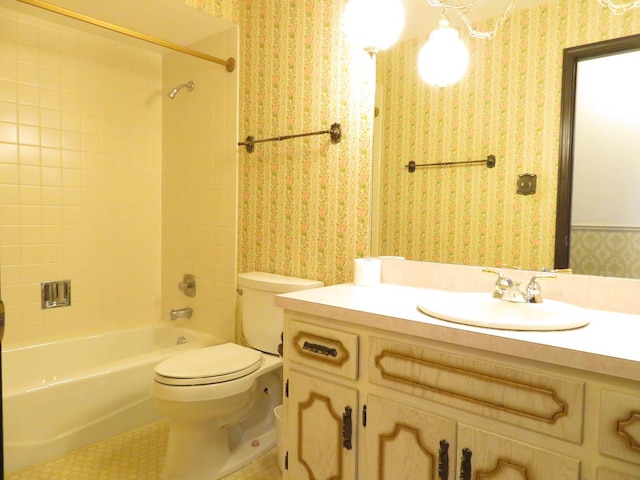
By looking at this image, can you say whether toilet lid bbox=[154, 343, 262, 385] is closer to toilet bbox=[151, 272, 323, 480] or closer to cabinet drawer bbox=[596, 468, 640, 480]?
toilet bbox=[151, 272, 323, 480]

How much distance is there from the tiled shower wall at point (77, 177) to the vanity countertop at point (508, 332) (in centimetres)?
172

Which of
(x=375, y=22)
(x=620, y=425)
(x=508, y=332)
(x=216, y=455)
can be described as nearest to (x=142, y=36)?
(x=375, y=22)

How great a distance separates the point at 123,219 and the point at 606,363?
2.64m

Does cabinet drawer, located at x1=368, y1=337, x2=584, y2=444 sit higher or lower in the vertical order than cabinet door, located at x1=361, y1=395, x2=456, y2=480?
higher

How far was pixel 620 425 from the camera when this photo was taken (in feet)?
2.79

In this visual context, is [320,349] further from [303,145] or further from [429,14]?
Answer: [429,14]

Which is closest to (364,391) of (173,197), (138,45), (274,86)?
(274,86)

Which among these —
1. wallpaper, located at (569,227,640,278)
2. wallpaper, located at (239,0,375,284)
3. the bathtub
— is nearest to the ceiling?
wallpaper, located at (239,0,375,284)

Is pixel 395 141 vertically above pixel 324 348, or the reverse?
pixel 395 141

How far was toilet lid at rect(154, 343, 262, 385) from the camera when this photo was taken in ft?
5.50

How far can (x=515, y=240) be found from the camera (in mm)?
1477

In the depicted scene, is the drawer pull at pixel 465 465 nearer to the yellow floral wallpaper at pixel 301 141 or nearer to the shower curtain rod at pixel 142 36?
the yellow floral wallpaper at pixel 301 141

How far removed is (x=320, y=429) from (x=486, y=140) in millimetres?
1126

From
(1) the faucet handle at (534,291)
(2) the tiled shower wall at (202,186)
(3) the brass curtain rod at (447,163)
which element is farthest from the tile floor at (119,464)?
(3) the brass curtain rod at (447,163)
